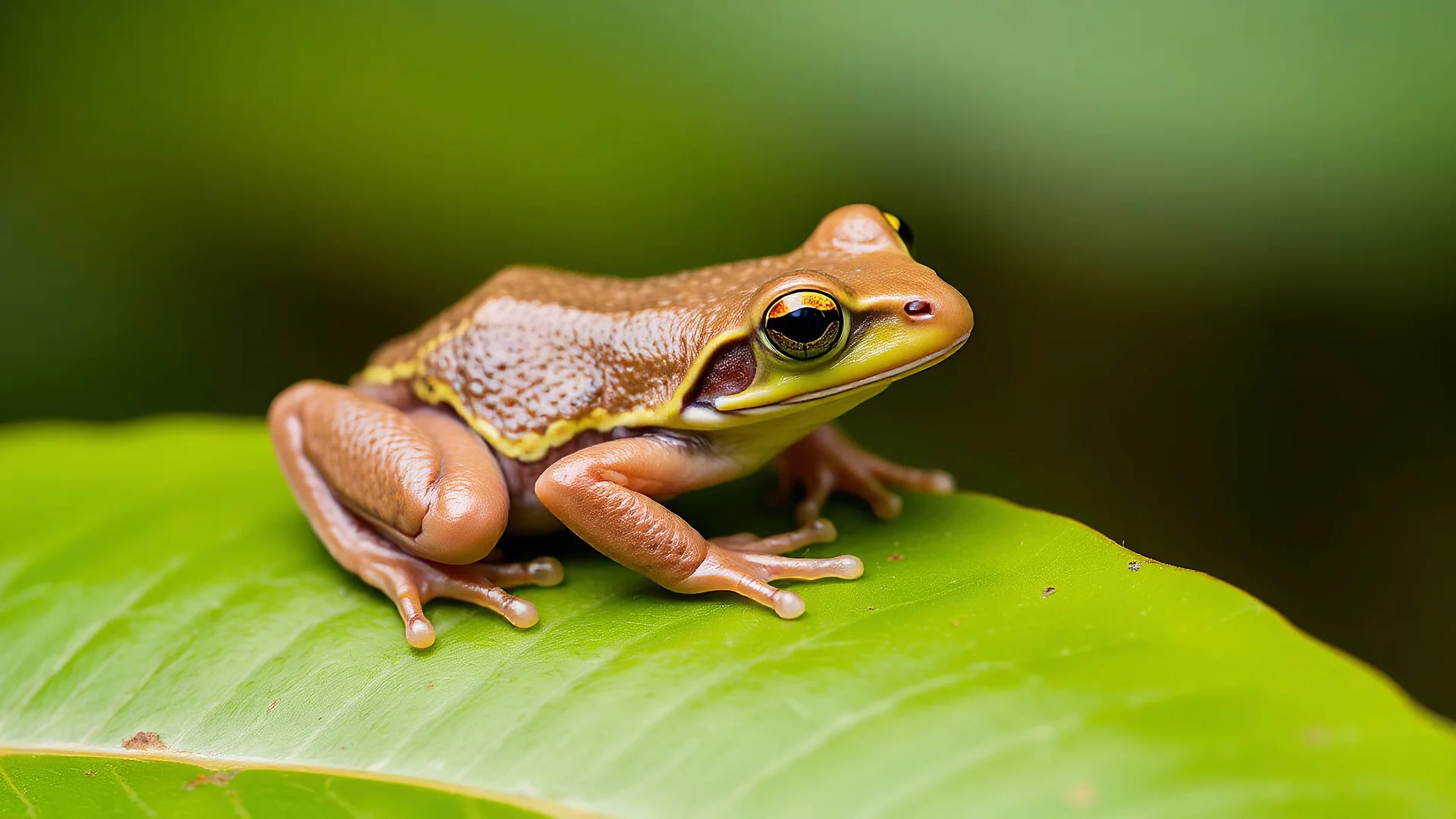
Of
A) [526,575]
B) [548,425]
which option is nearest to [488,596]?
[526,575]

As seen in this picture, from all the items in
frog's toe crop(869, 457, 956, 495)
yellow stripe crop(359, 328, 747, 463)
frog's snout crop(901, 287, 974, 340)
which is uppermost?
frog's snout crop(901, 287, 974, 340)

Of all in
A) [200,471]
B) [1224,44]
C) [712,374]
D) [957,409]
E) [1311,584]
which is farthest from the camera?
[957,409]

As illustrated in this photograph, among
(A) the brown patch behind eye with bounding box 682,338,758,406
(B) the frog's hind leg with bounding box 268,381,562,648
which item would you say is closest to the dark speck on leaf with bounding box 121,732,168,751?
(B) the frog's hind leg with bounding box 268,381,562,648

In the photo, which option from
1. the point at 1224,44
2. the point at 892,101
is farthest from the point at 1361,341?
the point at 892,101

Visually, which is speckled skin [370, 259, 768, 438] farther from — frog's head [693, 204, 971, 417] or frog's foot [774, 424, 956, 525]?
frog's foot [774, 424, 956, 525]

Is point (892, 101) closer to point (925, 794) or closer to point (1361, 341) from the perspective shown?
point (1361, 341)
